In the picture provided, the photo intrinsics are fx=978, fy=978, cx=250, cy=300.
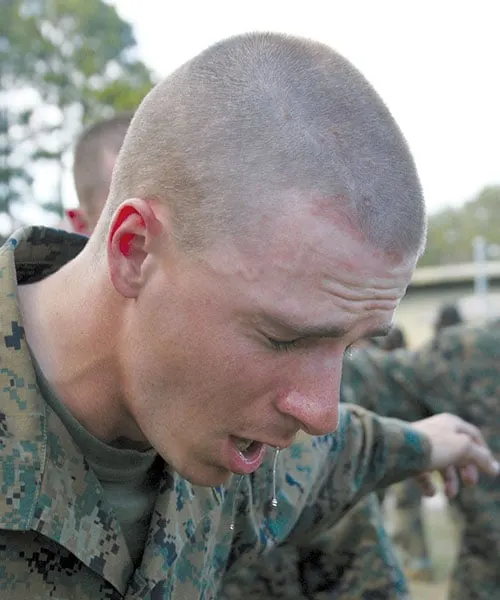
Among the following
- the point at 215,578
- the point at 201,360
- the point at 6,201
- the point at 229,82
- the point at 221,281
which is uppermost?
the point at 229,82

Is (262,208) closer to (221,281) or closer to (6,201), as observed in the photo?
(221,281)

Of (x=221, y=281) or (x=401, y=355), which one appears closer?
(x=221, y=281)

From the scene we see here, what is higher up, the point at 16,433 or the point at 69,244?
the point at 69,244

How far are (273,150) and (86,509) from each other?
2.78 feet

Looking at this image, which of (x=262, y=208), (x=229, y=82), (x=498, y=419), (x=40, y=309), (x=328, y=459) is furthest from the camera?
(x=498, y=419)

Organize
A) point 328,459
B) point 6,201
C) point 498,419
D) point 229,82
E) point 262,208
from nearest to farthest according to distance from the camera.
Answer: point 262,208
point 229,82
point 328,459
point 498,419
point 6,201

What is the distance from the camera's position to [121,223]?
77.3 inches

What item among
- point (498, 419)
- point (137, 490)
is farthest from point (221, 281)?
point (498, 419)

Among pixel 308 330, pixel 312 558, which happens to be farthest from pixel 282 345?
pixel 312 558

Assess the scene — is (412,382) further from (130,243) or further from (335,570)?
(130,243)

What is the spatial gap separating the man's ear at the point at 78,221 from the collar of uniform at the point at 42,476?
6.57 feet

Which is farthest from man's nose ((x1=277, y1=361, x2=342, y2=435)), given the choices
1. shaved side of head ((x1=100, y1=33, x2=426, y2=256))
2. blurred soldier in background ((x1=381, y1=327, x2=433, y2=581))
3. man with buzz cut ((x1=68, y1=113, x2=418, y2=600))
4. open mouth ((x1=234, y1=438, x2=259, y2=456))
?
blurred soldier in background ((x1=381, y1=327, x2=433, y2=581))

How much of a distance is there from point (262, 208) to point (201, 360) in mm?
320

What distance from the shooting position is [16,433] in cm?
200
